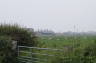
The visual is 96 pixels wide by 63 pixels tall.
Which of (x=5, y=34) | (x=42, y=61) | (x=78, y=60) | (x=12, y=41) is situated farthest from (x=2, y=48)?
(x=78, y=60)

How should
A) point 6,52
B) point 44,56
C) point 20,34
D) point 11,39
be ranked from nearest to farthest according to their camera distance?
point 44,56
point 6,52
point 11,39
point 20,34

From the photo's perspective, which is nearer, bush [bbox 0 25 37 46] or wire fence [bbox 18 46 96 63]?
wire fence [bbox 18 46 96 63]

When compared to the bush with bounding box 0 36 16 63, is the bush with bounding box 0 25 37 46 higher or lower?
higher

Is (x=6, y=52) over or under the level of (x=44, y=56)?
over

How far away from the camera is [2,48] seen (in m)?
17.5

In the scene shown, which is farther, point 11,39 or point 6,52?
point 11,39

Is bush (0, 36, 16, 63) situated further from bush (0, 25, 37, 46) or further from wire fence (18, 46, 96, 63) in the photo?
bush (0, 25, 37, 46)

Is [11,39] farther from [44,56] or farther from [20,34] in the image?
[44,56]

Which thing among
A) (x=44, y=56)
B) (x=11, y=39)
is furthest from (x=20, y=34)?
(x=44, y=56)

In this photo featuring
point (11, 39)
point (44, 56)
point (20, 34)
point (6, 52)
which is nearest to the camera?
point (44, 56)

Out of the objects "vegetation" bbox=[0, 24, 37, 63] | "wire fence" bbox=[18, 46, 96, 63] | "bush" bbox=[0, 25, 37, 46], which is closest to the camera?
"wire fence" bbox=[18, 46, 96, 63]

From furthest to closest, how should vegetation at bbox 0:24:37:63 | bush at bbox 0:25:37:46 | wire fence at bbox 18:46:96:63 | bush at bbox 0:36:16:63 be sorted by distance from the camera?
1. bush at bbox 0:25:37:46
2. vegetation at bbox 0:24:37:63
3. bush at bbox 0:36:16:63
4. wire fence at bbox 18:46:96:63

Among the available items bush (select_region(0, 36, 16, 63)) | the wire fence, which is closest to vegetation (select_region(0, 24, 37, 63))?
bush (select_region(0, 36, 16, 63))

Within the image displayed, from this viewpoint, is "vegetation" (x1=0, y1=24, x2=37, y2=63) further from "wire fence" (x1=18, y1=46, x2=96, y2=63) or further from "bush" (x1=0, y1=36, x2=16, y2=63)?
"wire fence" (x1=18, y1=46, x2=96, y2=63)
